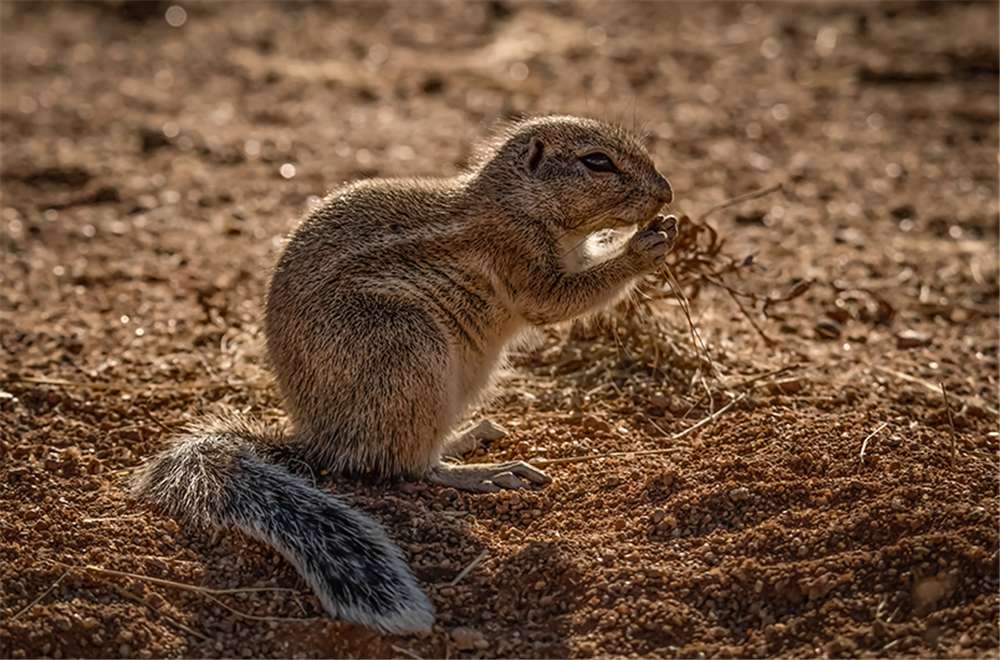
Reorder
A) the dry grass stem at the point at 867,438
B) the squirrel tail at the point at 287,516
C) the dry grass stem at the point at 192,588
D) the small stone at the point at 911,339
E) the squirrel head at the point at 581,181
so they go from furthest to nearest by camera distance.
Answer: the small stone at the point at 911,339
the squirrel head at the point at 581,181
the dry grass stem at the point at 867,438
the dry grass stem at the point at 192,588
the squirrel tail at the point at 287,516

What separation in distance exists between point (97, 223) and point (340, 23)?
4.49 m

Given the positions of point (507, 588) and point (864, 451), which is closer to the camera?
point (507, 588)

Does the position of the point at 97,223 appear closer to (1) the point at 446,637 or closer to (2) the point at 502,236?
(2) the point at 502,236

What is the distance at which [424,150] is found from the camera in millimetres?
9148

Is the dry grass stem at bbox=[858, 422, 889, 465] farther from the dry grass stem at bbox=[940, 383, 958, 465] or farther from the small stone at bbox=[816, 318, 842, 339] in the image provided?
the small stone at bbox=[816, 318, 842, 339]

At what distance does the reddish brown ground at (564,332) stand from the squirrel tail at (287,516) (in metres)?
0.09

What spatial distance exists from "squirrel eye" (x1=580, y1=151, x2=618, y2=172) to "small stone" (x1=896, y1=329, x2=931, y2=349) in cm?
191

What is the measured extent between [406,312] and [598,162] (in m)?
0.98

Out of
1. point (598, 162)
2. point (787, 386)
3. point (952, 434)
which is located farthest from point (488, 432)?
point (952, 434)

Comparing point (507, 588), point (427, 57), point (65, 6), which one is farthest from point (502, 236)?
point (65, 6)

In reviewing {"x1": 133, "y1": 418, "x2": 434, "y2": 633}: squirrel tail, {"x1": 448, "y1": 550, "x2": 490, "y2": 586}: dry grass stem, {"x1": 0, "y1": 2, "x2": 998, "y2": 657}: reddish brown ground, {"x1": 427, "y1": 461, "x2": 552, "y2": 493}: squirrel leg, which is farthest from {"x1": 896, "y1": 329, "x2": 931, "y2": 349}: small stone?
{"x1": 133, "y1": 418, "x2": 434, "y2": 633}: squirrel tail

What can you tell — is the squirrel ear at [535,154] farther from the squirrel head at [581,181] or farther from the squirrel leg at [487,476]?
the squirrel leg at [487,476]

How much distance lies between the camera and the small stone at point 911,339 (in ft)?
21.4

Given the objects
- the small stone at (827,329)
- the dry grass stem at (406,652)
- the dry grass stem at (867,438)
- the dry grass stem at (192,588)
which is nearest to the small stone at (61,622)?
the dry grass stem at (192,588)
